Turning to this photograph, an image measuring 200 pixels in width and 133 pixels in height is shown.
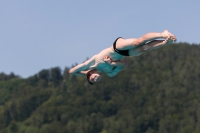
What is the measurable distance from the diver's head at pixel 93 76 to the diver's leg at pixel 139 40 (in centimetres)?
144

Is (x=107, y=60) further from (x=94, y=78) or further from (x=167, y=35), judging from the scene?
(x=167, y=35)

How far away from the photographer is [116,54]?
93.6ft

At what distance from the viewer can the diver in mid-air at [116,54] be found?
27178 mm

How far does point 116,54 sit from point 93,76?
1.34 meters

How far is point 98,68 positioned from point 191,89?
170 meters

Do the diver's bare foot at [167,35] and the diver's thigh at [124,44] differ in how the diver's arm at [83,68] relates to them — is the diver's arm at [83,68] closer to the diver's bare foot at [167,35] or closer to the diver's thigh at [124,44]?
the diver's thigh at [124,44]

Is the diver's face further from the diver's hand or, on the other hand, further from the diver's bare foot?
the diver's bare foot

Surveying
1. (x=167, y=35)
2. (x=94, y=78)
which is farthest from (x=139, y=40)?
(x=94, y=78)

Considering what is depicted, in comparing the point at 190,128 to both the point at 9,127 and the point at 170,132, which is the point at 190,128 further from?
the point at 9,127

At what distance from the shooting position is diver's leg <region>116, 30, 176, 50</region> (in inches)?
1046

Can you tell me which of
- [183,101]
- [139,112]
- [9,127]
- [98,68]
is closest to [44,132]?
[9,127]

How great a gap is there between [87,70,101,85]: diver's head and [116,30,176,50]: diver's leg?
1.44 metres

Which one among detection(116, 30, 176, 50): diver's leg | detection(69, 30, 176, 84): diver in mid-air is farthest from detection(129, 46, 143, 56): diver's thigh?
detection(116, 30, 176, 50): diver's leg

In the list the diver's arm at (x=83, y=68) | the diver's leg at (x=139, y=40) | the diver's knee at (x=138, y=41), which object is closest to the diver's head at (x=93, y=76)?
the diver's arm at (x=83, y=68)
